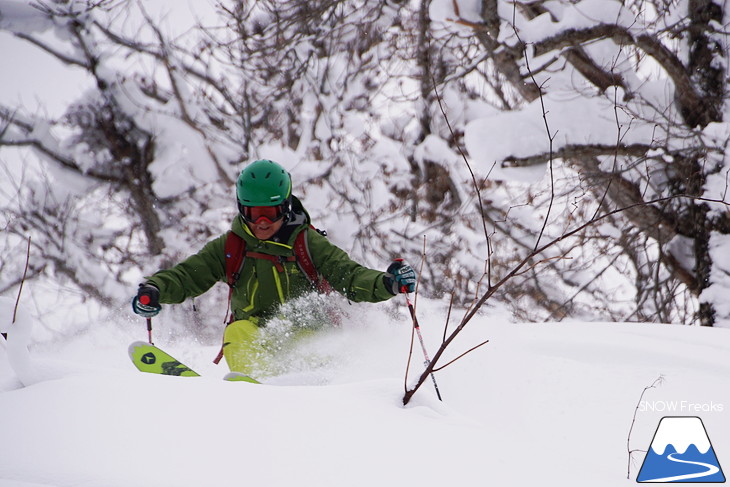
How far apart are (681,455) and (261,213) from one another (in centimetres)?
270

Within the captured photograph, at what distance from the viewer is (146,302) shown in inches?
129

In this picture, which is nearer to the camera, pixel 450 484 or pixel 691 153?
pixel 450 484

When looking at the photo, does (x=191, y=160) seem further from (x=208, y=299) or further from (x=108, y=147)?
(x=208, y=299)

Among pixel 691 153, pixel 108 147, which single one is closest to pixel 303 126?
pixel 108 147

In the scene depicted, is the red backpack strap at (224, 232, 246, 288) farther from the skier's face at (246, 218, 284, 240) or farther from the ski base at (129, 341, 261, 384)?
the ski base at (129, 341, 261, 384)

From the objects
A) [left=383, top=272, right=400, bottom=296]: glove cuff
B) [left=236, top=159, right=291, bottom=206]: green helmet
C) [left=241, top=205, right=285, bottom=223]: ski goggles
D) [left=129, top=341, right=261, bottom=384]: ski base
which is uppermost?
[left=236, top=159, right=291, bottom=206]: green helmet

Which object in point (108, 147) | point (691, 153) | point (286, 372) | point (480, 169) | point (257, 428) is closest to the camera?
point (257, 428)

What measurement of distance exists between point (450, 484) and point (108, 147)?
10068 mm

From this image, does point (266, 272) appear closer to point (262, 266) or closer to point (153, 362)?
point (262, 266)

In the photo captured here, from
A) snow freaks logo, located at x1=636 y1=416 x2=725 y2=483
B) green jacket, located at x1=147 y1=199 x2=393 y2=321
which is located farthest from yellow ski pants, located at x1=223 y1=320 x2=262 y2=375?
snow freaks logo, located at x1=636 y1=416 x2=725 y2=483

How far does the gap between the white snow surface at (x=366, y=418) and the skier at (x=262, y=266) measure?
521 millimetres

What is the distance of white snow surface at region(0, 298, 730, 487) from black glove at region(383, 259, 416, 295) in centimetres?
53

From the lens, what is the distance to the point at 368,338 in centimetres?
383

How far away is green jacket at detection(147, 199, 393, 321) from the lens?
12.1ft
